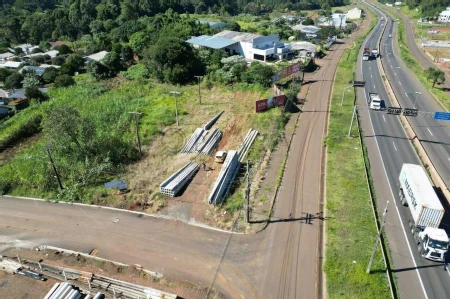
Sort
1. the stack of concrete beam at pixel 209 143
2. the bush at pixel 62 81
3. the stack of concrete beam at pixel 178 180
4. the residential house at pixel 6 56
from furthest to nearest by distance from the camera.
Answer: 1. the residential house at pixel 6 56
2. the bush at pixel 62 81
3. the stack of concrete beam at pixel 209 143
4. the stack of concrete beam at pixel 178 180

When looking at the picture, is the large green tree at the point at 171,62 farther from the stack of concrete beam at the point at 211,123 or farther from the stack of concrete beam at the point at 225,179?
the stack of concrete beam at the point at 225,179

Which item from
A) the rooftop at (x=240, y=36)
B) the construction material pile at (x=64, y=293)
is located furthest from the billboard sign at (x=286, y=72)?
the construction material pile at (x=64, y=293)

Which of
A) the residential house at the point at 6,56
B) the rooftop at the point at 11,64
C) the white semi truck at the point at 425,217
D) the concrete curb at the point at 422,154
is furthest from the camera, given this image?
the residential house at the point at 6,56

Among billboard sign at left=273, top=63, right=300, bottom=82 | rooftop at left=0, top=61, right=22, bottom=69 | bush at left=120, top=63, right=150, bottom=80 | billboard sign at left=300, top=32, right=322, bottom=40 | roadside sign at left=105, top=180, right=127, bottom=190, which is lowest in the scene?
roadside sign at left=105, top=180, right=127, bottom=190

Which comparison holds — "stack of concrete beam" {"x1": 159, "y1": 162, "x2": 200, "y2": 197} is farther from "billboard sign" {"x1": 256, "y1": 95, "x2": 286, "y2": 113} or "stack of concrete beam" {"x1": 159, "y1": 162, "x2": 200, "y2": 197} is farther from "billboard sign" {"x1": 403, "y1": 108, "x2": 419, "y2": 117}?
"billboard sign" {"x1": 403, "y1": 108, "x2": 419, "y2": 117}

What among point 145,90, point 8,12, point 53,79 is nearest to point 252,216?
point 145,90

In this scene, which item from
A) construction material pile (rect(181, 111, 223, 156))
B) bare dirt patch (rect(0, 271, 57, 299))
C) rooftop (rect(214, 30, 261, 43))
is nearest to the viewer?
bare dirt patch (rect(0, 271, 57, 299))

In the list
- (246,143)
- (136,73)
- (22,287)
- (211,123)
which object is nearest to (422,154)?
(246,143)

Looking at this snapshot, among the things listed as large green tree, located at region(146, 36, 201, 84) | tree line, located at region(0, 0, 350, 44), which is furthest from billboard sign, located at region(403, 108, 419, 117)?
tree line, located at region(0, 0, 350, 44)
